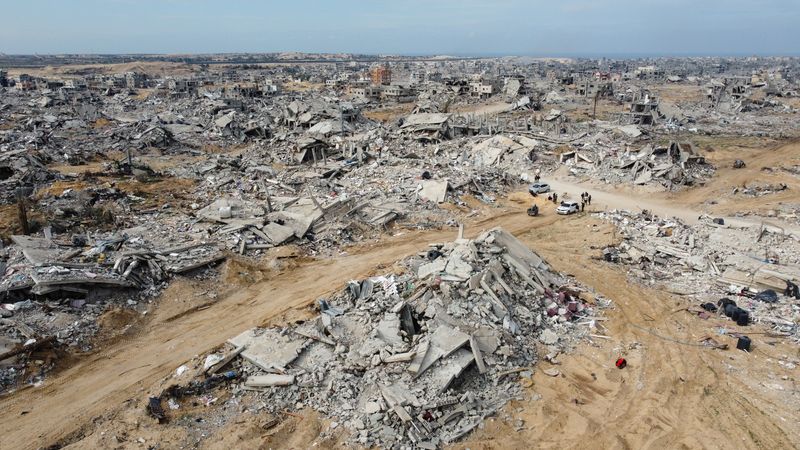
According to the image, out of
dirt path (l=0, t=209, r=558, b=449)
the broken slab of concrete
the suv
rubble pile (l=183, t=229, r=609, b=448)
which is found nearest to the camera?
rubble pile (l=183, t=229, r=609, b=448)

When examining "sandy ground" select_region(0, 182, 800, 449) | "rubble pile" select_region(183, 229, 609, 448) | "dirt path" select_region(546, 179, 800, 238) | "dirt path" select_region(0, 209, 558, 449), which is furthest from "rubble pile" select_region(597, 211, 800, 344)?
"dirt path" select_region(0, 209, 558, 449)

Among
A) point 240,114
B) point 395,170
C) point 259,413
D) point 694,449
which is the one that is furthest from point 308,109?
point 694,449

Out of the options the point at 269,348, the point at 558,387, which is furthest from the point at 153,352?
the point at 558,387

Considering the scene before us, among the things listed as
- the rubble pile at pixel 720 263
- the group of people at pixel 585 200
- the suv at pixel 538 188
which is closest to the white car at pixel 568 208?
the group of people at pixel 585 200

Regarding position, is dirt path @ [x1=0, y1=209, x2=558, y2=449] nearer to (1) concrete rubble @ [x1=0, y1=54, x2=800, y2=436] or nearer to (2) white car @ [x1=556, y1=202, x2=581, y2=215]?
(1) concrete rubble @ [x1=0, y1=54, x2=800, y2=436]

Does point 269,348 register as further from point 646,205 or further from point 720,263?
point 646,205

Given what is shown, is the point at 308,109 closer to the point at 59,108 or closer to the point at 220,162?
the point at 220,162
